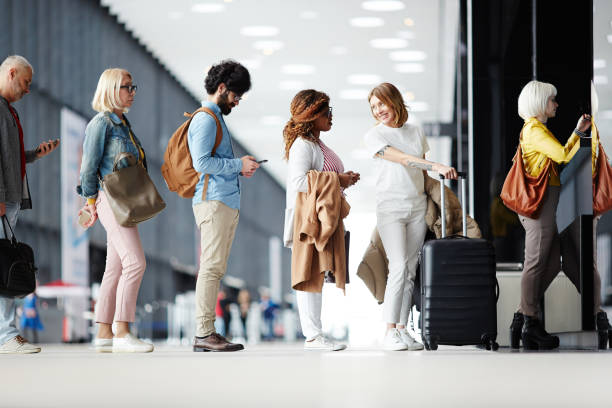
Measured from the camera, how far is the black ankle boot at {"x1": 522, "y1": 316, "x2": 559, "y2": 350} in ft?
16.1

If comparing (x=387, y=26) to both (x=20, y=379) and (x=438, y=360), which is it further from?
(x=20, y=379)

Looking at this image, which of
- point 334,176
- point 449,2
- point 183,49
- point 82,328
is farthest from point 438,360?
point 183,49

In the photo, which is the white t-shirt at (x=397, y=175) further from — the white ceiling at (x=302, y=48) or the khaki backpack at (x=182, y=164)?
the white ceiling at (x=302, y=48)

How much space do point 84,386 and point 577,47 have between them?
4233 millimetres

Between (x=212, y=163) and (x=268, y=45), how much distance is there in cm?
1173

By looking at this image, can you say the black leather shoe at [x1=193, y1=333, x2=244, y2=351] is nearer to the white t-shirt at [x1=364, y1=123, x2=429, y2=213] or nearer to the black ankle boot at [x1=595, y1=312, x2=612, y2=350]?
the white t-shirt at [x1=364, y1=123, x2=429, y2=213]

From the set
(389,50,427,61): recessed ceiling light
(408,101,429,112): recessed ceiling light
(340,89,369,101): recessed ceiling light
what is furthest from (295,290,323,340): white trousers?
(408,101,429,112): recessed ceiling light

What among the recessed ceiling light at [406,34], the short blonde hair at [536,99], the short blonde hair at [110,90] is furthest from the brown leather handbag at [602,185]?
the recessed ceiling light at [406,34]

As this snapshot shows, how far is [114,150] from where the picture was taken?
4.78m

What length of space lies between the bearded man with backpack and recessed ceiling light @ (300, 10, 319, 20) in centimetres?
954

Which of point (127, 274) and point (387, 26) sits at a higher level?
point (387, 26)

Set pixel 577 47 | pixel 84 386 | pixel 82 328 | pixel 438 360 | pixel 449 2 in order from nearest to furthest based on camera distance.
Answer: pixel 84 386 → pixel 438 360 → pixel 577 47 → pixel 449 2 → pixel 82 328

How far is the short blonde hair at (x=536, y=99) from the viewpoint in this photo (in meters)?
5.03

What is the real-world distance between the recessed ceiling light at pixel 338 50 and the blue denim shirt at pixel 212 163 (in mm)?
11500
